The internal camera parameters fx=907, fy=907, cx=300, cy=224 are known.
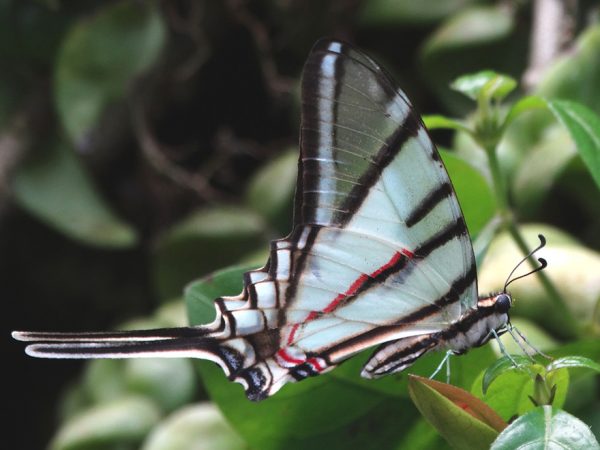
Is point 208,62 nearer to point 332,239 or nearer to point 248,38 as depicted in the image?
point 248,38

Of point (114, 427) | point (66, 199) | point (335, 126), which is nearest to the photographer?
point (335, 126)

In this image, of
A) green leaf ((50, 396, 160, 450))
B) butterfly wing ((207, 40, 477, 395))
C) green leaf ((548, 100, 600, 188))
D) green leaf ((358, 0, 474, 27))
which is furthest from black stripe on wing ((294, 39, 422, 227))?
green leaf ((358, 0, 474, 27))

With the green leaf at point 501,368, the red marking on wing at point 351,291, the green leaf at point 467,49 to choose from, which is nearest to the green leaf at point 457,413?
the green leaf at point 501,368

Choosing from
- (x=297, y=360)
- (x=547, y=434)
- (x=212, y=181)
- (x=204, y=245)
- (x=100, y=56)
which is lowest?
(x=547, y=434)

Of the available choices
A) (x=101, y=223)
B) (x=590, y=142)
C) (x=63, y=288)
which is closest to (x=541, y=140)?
(x=590, y=142)

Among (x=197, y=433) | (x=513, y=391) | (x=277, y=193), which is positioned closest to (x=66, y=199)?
(x=277, y=193)

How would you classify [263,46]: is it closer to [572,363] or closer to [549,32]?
[549,32]

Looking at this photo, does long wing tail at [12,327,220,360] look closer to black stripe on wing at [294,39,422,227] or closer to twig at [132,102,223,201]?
black stripe on wing at [294,39,422,227]

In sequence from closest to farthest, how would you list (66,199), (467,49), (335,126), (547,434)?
(547,434), (335,126), (467,49), (66,199)
